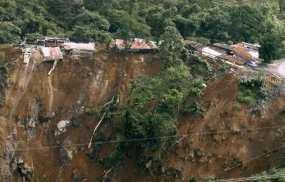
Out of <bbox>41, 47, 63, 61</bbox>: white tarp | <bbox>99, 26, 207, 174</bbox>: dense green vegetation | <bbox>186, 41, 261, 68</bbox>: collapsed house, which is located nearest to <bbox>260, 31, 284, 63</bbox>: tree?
<bbox>186, 41, 261, 68</bbox>: collapsed house

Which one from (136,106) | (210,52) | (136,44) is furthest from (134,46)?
(136,106)

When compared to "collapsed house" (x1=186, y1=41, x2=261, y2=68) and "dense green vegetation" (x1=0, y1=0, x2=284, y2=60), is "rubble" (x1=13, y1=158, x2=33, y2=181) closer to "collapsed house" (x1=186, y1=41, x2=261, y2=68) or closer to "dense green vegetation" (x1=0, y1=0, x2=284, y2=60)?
"dense green vegetation" (x1=0, y1=0, x2=284, y2=60)

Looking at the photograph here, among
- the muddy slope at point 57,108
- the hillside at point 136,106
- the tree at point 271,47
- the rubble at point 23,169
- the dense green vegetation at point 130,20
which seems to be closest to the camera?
the hillside at point 136,106

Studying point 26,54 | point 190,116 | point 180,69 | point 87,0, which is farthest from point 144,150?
point 87,0

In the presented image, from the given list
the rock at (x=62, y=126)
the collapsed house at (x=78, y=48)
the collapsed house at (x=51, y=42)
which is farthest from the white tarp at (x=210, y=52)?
the rock at (x=62, y=126)

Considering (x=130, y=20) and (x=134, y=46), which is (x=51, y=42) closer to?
(x=134, y=46)

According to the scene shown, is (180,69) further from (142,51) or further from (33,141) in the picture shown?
(33,141)

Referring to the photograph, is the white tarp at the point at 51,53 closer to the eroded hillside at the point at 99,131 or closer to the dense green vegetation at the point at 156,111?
the eroded hillside at the point at 99,131
